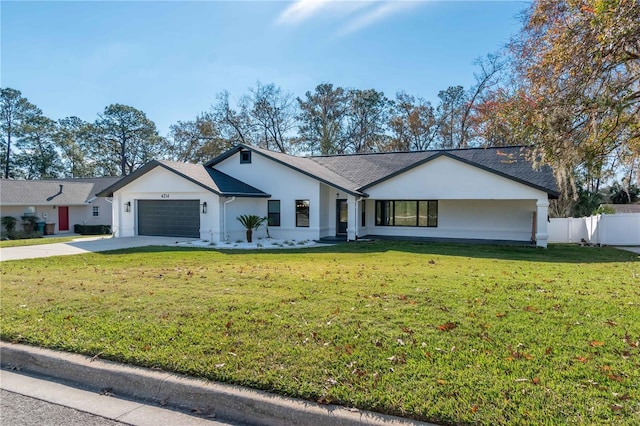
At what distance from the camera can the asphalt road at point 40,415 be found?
135 inches

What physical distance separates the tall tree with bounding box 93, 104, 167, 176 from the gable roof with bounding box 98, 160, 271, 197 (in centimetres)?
3135

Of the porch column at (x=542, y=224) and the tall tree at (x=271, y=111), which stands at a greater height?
the tall tree at (x=271, y=111)

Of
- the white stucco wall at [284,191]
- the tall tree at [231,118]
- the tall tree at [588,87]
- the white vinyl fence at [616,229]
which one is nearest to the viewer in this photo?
the tall tree at [588,87]

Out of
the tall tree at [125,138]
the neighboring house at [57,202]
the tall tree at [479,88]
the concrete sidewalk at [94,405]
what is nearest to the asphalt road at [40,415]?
the concrete sidewalk at [94,405]

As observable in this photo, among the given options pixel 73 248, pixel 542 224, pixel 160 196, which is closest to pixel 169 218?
pixel 160 196

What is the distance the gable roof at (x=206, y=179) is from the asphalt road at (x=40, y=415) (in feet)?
47.1

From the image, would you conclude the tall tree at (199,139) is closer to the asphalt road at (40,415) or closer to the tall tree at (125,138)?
the tall tree at (125,138)

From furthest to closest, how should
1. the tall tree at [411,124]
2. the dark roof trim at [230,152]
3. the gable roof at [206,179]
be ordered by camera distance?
the tall tree at [411,124], the dark roof trim at [230,152], the gable roof at [206,179]

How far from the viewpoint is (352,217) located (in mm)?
18578

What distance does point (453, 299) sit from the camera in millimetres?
6285

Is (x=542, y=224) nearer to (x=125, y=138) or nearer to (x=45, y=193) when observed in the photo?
(x=45, y=193)

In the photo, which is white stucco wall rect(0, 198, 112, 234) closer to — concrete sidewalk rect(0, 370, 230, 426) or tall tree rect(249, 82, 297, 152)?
tall tree rect(249, 82, 297, 152)

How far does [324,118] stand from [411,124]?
818 centimetres

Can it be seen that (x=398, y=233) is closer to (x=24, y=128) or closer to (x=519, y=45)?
(x=519, y=45)
